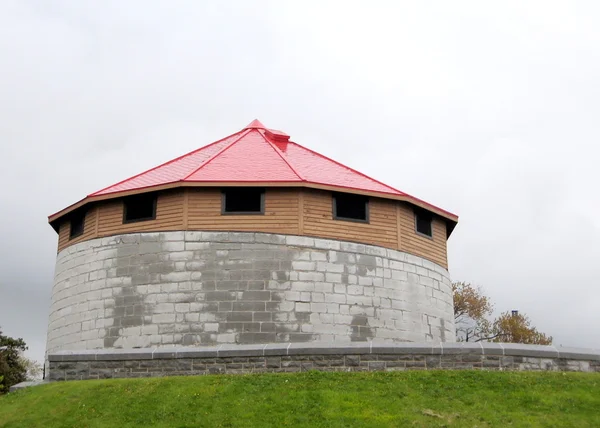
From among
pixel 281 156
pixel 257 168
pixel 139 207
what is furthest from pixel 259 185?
pixel 139 207

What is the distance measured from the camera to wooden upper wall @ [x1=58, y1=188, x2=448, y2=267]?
21391 mm

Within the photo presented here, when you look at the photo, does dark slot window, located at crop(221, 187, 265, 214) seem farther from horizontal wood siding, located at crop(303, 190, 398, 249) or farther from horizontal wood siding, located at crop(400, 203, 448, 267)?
horizontal wood siding, located at crop(400, 203, 448, 267)

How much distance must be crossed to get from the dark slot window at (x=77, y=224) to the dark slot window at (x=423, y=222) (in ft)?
29.9

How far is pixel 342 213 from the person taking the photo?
22.2 m

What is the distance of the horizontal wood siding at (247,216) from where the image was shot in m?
21.3

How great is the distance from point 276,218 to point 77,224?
620cm

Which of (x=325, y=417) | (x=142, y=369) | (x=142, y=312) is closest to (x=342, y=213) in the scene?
(x=142, y=312)

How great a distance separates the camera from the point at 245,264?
20984 mm

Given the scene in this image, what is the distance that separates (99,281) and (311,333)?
5.64 m

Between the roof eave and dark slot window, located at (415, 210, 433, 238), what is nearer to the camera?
the roof eave

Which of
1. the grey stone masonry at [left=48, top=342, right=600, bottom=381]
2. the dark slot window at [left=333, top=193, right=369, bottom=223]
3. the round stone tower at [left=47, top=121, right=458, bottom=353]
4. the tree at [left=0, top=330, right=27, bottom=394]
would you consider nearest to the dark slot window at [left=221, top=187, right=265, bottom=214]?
the round stone tower at [left=47, top=121, right=458, bottom=353]

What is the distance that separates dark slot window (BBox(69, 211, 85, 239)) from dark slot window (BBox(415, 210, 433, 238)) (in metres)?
9.10

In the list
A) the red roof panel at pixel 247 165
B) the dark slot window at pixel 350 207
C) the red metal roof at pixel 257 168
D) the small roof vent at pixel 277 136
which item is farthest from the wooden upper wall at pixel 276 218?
the small roof vent at pixel 277 136

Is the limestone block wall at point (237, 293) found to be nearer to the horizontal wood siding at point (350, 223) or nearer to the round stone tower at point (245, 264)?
the round stone tower at point (245, 264)
